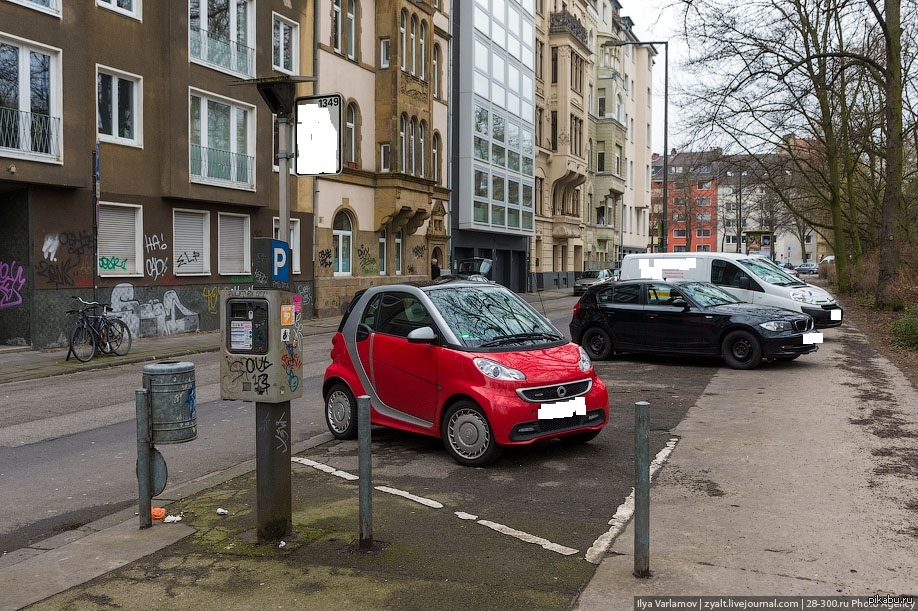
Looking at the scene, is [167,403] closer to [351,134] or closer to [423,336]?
[423,336]

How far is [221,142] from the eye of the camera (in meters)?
23.9

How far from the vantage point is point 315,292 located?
28.2m

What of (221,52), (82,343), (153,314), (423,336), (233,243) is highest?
(221,52)

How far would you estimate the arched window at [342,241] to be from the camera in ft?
98.1

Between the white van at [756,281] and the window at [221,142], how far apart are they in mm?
12620

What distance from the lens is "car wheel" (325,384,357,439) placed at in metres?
8.52

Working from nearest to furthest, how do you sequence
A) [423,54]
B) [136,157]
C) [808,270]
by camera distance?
[136,157]
[423,54]
[808,270]

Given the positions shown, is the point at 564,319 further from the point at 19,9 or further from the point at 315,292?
the point at 19,9

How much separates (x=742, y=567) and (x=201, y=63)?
840 inches

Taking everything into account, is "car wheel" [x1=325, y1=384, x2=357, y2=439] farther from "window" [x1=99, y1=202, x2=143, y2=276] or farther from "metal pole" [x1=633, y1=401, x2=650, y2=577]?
"window" [x1=99, y1=202, x2=143, y2=276]

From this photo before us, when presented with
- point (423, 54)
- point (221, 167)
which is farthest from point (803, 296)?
point (423, 54)

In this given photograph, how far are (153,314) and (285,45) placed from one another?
10.5 metres

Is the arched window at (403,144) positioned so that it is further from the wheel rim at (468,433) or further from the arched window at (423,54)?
the wheel rim at (468,433)

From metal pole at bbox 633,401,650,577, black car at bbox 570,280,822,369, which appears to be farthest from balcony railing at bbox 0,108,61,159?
metal pole at bbox 633,401,650,577
